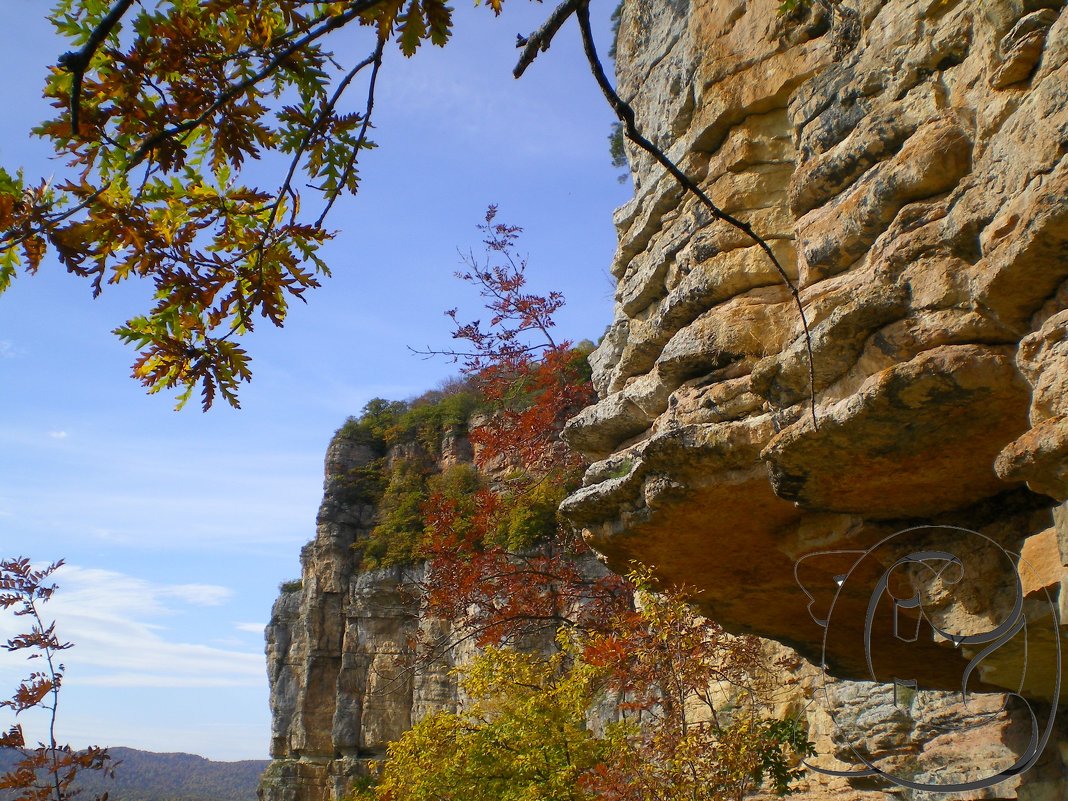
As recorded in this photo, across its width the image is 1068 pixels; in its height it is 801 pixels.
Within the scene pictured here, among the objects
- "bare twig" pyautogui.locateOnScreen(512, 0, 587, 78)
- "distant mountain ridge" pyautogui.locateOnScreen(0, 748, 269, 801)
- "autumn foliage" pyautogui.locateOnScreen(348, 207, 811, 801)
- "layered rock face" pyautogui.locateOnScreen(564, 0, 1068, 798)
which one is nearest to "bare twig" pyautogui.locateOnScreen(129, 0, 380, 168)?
"bare twig" pyautogui.locateOnScreen(512, 0, 587, 78)

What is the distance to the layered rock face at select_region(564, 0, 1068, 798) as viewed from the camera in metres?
3.54

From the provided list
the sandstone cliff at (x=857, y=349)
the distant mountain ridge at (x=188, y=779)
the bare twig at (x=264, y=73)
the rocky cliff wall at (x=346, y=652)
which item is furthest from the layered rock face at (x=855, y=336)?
the distant mountain ridge at (x=188, y=779)

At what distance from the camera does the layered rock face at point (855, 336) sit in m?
3.54

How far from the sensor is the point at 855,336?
4.18 metres

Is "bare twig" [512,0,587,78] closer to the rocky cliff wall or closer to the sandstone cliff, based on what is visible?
the sandstone cliff

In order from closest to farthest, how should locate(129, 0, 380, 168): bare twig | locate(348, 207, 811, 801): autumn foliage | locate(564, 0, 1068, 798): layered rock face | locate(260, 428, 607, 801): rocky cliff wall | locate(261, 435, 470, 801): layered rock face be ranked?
locate(129, 0, 380, 168): bare twig, locate(564, 0, 1068, 798): layered rock face, locate(348, 207, 811, 801): autumn foliage, locate(260, 428, 607, 801): rocky cliff wall, locate(261, 435, 470, 801): layered rock face

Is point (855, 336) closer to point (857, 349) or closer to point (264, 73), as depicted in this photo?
point (857, 349)

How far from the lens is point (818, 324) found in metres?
4.38

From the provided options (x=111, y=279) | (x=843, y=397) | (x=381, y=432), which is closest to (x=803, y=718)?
(x=843, y=397)

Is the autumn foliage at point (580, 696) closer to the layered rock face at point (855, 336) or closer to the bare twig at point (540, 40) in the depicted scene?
the layered rock face at point (855, 336)
